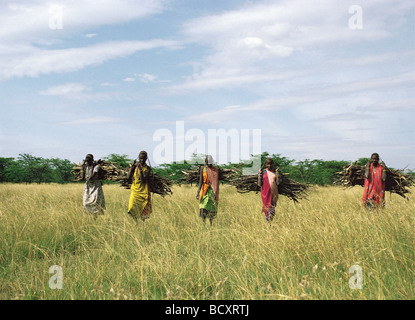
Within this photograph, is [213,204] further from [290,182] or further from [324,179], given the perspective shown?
[324,179]

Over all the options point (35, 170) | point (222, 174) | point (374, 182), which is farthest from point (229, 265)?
point (35, 170)

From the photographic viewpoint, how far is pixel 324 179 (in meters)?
31.2

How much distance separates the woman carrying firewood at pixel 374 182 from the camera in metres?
8.74

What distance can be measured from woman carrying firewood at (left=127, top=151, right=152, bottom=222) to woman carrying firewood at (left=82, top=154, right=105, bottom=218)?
108 centimetres

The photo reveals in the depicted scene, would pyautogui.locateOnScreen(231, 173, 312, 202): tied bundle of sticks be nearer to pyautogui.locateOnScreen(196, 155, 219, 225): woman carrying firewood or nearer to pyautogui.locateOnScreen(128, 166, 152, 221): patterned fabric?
pyautogui.locateOnScreen(196, 155, 219, 225): woman carrying firewood

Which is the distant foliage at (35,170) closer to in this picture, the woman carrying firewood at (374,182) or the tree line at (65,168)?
the tree line at (65,168)

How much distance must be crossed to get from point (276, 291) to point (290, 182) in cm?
522

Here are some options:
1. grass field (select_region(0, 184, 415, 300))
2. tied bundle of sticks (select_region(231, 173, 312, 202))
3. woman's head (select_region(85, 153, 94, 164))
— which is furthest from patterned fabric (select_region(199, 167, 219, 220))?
woman's head (select_region(85, 153, 94, 164))

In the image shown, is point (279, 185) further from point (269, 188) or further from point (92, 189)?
point (92, 189)

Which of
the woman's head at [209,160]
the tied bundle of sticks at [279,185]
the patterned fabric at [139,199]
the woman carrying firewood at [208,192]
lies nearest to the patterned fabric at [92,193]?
the patterned fabric at [139,199]

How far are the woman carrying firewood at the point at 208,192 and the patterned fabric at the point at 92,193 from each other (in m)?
2.62

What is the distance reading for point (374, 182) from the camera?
885 centimetres

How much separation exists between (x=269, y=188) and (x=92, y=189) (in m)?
4.49

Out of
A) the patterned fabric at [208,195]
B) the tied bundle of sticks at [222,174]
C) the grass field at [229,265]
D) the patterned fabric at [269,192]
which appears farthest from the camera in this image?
the tied bundle of sticks at [222,174]
